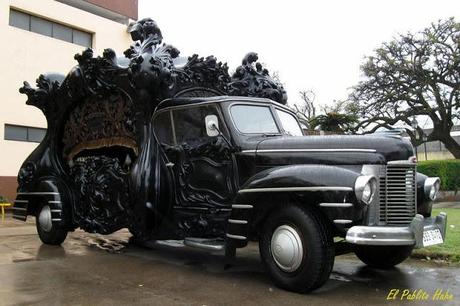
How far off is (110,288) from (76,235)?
17.6 ft

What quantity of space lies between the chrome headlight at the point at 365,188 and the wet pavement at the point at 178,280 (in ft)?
3.38

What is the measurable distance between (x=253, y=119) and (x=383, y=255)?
8.03 feet

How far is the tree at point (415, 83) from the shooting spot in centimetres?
3180

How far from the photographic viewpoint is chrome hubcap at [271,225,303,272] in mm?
5152

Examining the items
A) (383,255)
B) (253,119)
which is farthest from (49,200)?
(383,255)

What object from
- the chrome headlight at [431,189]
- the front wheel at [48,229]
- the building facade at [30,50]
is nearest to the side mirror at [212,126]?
the chrome headlight at [431,189]

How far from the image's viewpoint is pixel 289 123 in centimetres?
714

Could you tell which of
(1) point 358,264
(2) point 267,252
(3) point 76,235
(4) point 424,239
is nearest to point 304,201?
(2) point 267,252

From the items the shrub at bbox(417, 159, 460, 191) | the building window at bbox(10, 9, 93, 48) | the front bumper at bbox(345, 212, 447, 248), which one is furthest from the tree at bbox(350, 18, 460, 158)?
the front bumper at bbox(345, 212, 447, 248)

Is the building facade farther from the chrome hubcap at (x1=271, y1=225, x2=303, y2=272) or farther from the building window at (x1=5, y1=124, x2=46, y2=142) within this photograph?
the chrome hubcap at (x1=271, y1=225, x2=303, y2=272)

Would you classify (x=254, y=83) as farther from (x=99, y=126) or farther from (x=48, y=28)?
(x=48, y=28)

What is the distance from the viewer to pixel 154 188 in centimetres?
708

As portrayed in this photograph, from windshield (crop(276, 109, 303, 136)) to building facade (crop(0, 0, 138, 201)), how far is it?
564 inches

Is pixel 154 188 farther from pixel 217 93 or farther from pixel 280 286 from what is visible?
pixel 280 286
